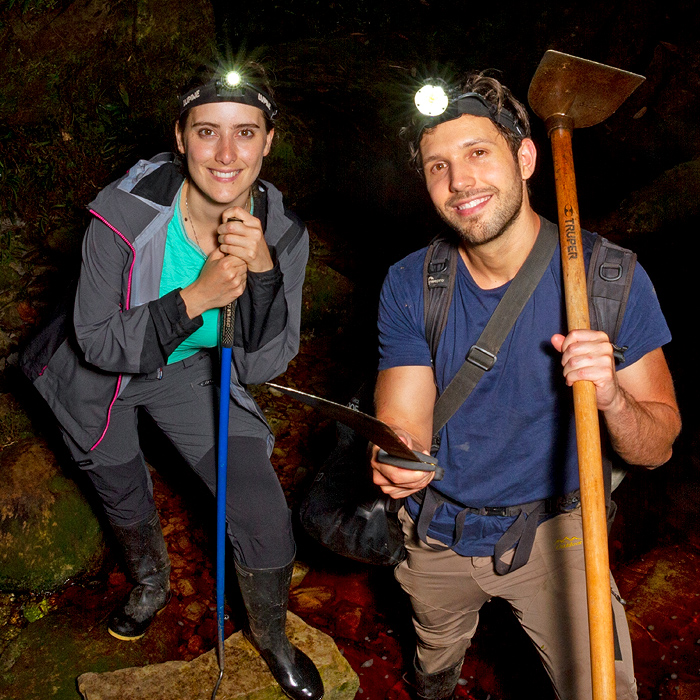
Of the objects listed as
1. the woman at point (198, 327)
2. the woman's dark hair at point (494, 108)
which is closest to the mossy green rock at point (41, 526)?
the woman at point (198, 327)

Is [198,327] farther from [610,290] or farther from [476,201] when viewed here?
[610,290]

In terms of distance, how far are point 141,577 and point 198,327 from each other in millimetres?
1921

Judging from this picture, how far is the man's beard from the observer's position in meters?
2.43

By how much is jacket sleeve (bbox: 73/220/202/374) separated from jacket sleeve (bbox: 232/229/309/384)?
0.32 metres

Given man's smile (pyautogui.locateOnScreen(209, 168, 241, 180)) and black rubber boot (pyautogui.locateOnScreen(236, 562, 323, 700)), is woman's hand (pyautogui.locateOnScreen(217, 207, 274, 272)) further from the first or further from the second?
black rubber boot (pyautogui.locateOnScreen(236, 562, 323, 700))

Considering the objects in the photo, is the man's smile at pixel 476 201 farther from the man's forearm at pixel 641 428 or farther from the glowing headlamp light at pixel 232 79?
the glowing headlamp light at pixel 232 79

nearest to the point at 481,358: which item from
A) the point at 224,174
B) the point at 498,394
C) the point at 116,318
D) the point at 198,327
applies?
the point at 498,394

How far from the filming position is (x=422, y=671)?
328cm

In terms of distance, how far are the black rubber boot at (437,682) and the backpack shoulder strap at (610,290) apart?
2.06 m

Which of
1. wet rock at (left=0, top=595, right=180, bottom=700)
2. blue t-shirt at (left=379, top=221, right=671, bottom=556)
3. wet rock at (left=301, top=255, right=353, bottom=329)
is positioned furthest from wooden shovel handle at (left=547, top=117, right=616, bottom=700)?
wet rock at (left=301, top=255, right=353, bottom=329)

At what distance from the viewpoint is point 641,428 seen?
2273 millimetres

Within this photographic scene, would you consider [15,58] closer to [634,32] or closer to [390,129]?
[390,129]

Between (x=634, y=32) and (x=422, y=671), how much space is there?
24.6 ft

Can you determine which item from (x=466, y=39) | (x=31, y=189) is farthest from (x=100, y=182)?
(x=466, y=39)
